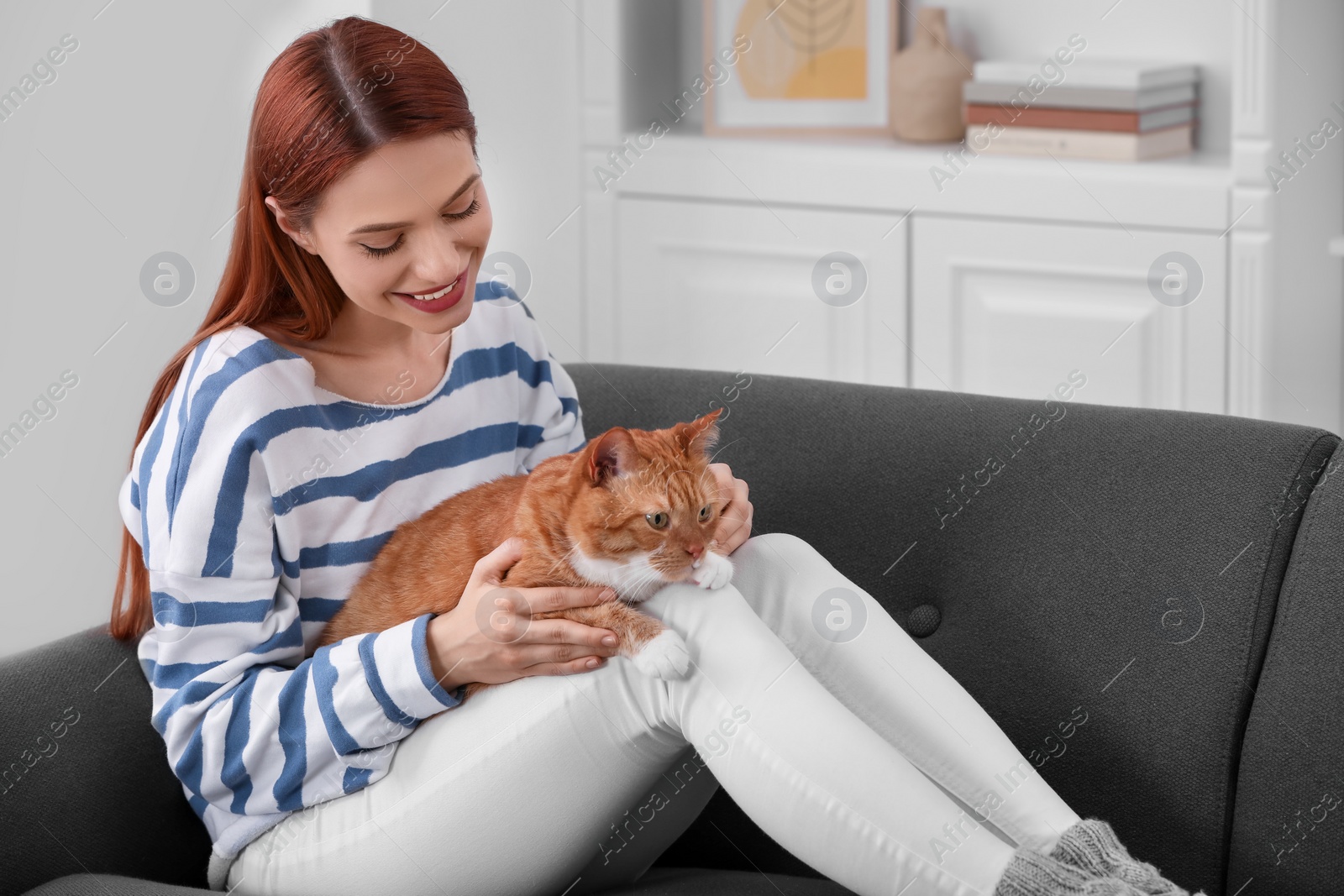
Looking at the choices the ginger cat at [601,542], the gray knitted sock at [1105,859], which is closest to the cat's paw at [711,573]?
the ginger cat at [601,542]

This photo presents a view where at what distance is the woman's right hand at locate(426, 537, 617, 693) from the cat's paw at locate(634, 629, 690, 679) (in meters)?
0.05

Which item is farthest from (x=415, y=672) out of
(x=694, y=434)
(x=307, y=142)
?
(x=307, y=142)

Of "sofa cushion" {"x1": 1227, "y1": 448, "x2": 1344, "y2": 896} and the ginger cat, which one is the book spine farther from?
the ginger cat

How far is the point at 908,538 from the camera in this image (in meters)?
1.64

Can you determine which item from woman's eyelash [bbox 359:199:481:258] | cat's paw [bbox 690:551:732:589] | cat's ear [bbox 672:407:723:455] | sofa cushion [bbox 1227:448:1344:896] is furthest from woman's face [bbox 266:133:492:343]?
sofa cushion [bbox 1227:448:1344:896]

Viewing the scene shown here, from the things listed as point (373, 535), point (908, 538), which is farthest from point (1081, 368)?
point (373, 535)

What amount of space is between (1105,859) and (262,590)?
0.82 meters

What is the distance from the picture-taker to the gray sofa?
141 cm

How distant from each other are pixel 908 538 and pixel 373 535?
61 centimetres

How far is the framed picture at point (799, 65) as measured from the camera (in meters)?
2.97

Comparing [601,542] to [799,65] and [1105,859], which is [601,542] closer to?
[1105,859]

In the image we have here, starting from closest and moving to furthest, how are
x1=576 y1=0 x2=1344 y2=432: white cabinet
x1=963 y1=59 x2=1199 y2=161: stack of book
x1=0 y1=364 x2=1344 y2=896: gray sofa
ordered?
x1=0 y1=364 x2=1344 y2=896: gray sofa
x1=576 y1=0 x2=1344 y2=432: white cabinet
x1=963 y1=59 x2=1199 y2=161: stack of book

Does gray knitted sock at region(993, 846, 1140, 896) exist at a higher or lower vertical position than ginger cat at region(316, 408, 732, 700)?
lower

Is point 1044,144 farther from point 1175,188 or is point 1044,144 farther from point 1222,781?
A: point 1222,781
